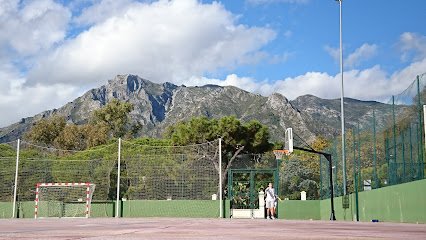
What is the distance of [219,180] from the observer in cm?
2314

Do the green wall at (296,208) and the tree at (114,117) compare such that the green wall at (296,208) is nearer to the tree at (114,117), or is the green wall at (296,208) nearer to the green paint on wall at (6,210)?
the green paint on wall at (6,210)

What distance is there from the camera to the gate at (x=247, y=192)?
23.1 m

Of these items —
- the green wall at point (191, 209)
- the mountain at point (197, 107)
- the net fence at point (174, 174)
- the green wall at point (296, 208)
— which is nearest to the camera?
the green wall at point (191, 209)

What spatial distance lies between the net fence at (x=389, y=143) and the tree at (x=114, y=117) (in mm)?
37718

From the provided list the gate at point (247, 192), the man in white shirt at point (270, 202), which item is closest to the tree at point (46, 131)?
the gate at point (247, 192)

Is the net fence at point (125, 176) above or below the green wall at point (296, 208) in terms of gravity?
above

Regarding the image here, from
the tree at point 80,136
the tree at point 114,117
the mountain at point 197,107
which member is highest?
the mountain at point 197,107

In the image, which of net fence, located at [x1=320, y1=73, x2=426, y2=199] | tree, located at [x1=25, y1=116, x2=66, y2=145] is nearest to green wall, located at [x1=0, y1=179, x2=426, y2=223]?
net fence, located at [x1=320, y1=73, x2=426, y2=199]

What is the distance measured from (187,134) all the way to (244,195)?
1100 cm

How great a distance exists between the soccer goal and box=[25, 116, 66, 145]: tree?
28.5m

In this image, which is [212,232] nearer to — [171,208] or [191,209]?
[191,209]

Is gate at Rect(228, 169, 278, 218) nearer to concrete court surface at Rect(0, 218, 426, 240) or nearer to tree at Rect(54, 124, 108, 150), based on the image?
concrete court surface at Rect(0, 218, 426, 240)

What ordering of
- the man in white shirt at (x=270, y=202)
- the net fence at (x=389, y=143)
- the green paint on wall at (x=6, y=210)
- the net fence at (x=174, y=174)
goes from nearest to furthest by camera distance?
1. the net fence at (x=389, y=143)
2. the man in white shirt at (x=270, y=202)
3. the net fence at (x=174, y=174)
4. the green paint on wall at (x=6, y=210)

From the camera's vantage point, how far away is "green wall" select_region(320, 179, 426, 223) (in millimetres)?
11430
